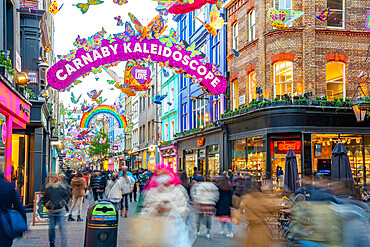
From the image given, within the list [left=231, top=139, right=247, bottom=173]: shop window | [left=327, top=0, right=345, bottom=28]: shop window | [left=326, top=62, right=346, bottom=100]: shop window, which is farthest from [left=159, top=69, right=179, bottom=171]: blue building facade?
[left=327, top=0, right=345, bottom=28]: shop window

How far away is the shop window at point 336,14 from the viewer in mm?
22734

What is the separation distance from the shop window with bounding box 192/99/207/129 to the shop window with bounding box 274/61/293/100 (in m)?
10.7

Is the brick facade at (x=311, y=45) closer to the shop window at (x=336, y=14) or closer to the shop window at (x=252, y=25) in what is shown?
the shop window at (x=336, y=14)

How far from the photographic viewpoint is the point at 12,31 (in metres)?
16.6

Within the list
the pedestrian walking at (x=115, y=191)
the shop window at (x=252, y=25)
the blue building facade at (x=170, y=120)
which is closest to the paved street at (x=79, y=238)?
the pedestrian walking at (x=115, y=191)

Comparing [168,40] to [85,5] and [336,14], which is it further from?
Result: [336,14]

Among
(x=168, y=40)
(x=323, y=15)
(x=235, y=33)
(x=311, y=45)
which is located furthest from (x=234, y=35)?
(x=168, y=40)

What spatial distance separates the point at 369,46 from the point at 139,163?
40695mm

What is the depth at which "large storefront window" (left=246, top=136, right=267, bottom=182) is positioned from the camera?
2289 cm

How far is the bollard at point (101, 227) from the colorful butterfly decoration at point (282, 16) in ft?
40.2

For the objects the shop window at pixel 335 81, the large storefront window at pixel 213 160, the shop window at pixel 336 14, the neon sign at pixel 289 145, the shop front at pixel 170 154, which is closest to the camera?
the neon sign at pixel 289 145

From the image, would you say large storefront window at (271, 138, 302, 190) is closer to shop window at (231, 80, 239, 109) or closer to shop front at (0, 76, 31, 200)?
shop window at (231, 80, 239, 109)

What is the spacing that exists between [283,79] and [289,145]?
3270 millimetres

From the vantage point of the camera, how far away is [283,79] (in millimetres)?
22547
